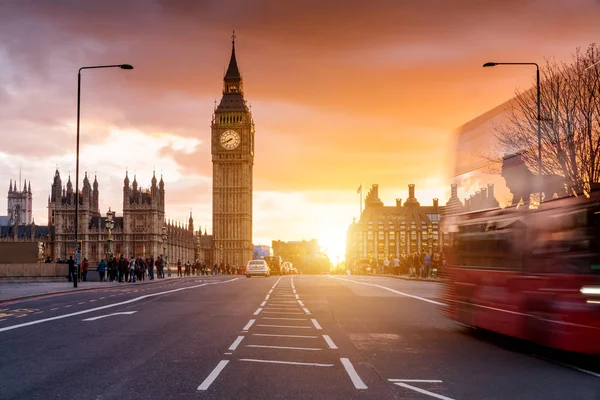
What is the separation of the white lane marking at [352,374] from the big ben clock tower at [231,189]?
151 m

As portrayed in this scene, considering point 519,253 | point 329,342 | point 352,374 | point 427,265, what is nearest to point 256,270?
point 427,265

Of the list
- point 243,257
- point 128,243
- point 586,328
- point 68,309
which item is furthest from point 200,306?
point 243,257

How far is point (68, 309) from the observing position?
19891 millimetres

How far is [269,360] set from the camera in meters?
10.0

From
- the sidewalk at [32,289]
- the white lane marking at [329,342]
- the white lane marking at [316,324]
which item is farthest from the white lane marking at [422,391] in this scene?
the sidewalk at [32,289]

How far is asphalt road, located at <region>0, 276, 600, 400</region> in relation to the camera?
777cm

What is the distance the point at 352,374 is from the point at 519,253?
14.9 feet

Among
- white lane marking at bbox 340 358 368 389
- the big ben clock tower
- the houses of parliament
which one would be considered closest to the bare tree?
white lane marking at bbox 340 358 368 389

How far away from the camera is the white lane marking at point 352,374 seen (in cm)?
812

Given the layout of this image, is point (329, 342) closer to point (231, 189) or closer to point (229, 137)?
point (231, 189)

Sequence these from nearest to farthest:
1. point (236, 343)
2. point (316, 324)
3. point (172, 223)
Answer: point (236, 343)
point (316, 324)
point (172, 223)

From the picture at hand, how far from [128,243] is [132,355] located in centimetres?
13454

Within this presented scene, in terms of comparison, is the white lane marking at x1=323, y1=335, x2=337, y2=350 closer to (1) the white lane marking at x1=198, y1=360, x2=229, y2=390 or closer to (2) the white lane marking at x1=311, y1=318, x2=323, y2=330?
(2) the white lane marking at x1=311, y1=318, x2=323, y2=330

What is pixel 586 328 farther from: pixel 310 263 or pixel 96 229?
pixel 96 229
